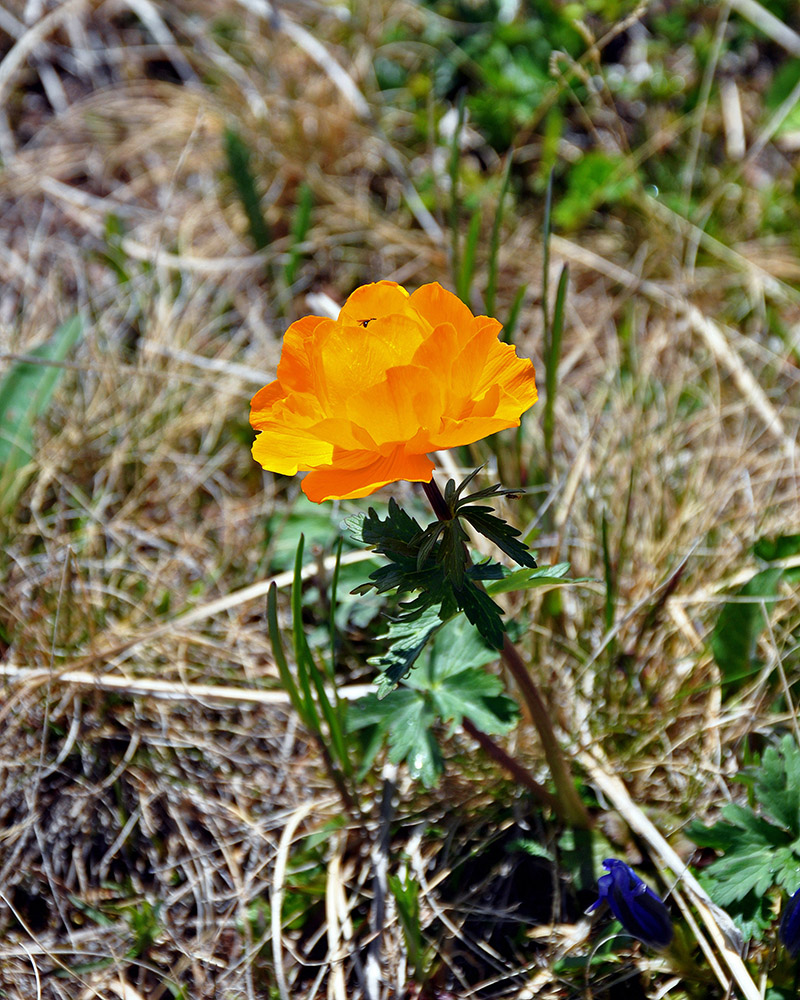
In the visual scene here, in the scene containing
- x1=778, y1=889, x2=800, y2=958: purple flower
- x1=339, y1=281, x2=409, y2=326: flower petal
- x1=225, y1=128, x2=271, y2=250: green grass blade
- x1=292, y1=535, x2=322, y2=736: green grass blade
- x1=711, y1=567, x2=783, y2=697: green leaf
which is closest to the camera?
x1=339, y1=281, x2=409, y2=326: flower petal

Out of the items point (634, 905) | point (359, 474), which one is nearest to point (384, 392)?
point (359, 474)

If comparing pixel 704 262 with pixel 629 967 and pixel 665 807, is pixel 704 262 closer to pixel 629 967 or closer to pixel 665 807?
pixel 665 807

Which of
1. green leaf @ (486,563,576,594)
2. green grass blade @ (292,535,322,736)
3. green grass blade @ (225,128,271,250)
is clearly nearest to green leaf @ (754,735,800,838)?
green leaf @ (486,563,576,594)

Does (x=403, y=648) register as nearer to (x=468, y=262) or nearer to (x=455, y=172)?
(x=468, y=262)

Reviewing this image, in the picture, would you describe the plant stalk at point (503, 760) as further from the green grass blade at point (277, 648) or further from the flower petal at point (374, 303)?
the flower petal at point (374, 303)

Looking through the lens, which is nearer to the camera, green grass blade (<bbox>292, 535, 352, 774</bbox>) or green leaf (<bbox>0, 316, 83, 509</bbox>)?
green grass blade (<bbox>292, 535, 352, 774</bbox>)

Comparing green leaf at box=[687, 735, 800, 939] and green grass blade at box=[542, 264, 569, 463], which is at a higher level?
green grass blade at box=[542, 264, 569, 463]

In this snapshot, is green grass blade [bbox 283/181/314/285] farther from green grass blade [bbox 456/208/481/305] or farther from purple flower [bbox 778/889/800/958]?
purple flower [bbox 778/889/800/958]

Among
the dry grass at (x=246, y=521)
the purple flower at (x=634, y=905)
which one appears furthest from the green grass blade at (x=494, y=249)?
the purple flower at (x=634, y=905)
